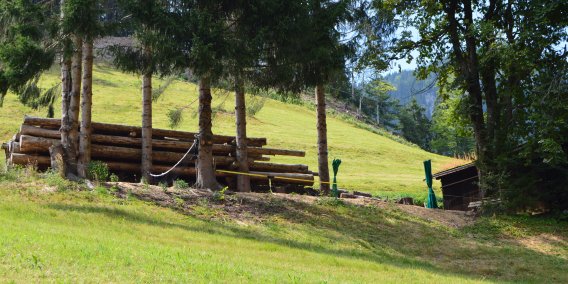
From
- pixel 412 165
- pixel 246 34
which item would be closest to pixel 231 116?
pixel 412 165

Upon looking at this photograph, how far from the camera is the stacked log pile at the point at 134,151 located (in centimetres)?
2073

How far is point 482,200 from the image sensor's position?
23938mm

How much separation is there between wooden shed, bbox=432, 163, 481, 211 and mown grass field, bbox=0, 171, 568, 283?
788 cm

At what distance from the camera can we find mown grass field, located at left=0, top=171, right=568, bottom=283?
10.3 m

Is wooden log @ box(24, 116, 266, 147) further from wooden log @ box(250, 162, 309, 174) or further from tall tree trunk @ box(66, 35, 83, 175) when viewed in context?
tall tree trunk @ box(66, 35, 83, 175)

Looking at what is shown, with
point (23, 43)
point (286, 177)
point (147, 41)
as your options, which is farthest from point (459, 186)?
point (23, 43)

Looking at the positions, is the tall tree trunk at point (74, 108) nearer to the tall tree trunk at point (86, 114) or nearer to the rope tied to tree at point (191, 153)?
the tall tree trunk at point (86, 114)

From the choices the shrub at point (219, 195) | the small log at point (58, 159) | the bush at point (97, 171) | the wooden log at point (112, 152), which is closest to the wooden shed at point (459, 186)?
the wooden log at point (112, 152)

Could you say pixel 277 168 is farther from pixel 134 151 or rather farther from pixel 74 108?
pixel 74 108

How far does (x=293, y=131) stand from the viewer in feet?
223

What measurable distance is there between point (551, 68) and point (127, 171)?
15.2 m

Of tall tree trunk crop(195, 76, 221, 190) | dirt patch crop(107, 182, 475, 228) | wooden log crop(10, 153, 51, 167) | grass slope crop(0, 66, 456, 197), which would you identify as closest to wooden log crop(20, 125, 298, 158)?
wooden log crop(10, 153, 51, 167)

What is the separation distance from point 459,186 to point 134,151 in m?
16.8

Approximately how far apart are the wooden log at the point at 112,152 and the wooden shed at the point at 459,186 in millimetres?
12848
